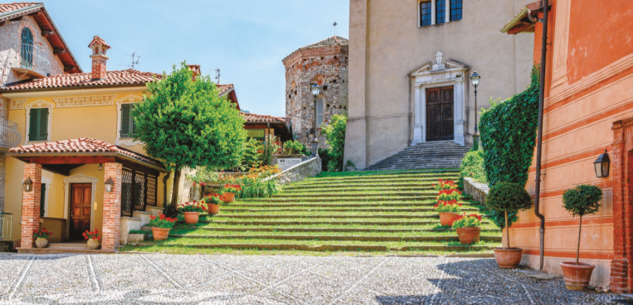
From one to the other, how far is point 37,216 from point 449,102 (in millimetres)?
16868

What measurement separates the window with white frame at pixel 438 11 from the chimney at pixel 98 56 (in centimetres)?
1362

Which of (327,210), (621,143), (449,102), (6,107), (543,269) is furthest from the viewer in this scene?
(449,102)

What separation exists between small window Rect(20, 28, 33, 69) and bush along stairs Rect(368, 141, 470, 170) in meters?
14.5

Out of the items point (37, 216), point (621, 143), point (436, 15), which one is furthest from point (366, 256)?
point (436, 15)

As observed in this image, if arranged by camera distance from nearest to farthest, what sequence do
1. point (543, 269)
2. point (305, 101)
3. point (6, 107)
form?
point (543, 269), point (6, 107), point (305, 101)

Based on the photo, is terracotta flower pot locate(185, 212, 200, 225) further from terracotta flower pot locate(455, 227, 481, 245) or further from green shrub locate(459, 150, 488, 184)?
green shrub locate(459, 150, 488, 184)

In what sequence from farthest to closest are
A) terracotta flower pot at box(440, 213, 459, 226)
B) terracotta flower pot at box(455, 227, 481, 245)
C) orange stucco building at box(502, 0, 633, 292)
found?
1. terracotta flower pot at box(440, 213, 459, 226)
2. terracotta flower pot at box(455, 227, 481, 245)
3. orange stucco building at box(502, 0, 633, 292)

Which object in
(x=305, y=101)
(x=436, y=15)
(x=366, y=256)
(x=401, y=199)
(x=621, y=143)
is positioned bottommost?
(x=366, y=256)

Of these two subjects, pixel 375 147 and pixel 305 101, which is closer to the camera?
pixel 375 147

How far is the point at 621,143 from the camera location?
6660 millimetres

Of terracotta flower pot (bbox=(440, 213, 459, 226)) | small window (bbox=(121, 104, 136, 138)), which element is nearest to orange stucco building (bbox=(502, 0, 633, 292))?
terracotta flower pot (bbox=(440, 213, 459, 226))

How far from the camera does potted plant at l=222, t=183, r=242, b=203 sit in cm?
1630

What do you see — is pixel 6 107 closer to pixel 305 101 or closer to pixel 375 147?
pixel 375 147

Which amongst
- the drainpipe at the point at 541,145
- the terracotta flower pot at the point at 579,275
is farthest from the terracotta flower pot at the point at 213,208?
the terracotta flower pot at the point at 579,275
